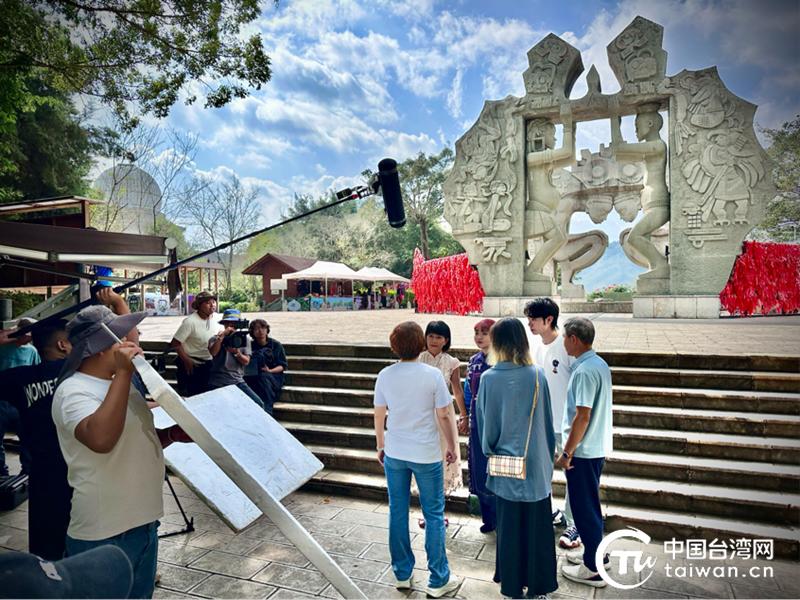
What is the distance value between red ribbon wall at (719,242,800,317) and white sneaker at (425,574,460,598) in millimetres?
12055

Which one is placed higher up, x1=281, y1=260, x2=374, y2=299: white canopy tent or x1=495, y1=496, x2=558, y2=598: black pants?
x1=281, y1=260, x2=374, y2=299: white canopy tent

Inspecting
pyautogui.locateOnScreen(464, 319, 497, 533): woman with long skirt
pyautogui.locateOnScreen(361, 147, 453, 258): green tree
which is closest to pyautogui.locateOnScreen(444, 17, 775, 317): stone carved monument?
pyautogui.locateOnScreen(464, 319, 497, 533): woman with long skirt

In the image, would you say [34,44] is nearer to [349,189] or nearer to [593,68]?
[349,189]

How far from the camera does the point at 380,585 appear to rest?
2.89 metres

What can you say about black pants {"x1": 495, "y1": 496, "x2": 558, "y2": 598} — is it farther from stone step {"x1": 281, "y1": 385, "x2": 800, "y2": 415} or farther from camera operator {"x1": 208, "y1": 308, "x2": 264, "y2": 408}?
camera operator {"x1": 208, "y1": 308, "x2": 264, "y2": 408}

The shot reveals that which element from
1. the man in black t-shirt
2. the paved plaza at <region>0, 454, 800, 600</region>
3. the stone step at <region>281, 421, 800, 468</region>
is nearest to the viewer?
the man in black t-shirt

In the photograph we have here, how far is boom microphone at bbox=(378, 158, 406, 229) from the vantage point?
267 cm

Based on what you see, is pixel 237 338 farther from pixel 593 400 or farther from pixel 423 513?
pixel 593 400

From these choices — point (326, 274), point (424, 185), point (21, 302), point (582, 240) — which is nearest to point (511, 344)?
point (21, 302)

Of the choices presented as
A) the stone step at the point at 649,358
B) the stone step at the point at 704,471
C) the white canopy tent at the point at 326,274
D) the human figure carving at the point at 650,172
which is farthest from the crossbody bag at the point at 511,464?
the white canopy tent at the point at 326,274

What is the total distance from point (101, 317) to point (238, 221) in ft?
104

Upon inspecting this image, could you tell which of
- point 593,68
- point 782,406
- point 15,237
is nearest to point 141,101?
point 15,237

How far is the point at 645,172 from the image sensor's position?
12.4 metres

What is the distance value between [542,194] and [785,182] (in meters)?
15.6
